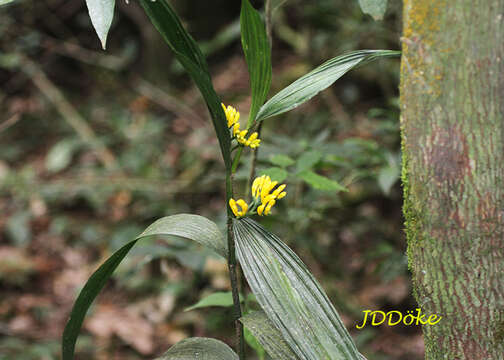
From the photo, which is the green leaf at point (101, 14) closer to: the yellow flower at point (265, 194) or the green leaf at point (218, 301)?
the yellow flower at point (265, 194)

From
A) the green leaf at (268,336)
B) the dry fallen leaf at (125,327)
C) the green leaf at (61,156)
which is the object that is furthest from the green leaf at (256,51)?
A: the green leaf at (61,156)

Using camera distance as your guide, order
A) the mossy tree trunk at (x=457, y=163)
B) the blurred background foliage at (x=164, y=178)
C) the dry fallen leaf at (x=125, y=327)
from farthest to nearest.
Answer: the dry fallen leaf at (x=125, y=327) < the blurred background foliage at (x=164, y=178) < the mossy tree trunk at (x=457, y=163)

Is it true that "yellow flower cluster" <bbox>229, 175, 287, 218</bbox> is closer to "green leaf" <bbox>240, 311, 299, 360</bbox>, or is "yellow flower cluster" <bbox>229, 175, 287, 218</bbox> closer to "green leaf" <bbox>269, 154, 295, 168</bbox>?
"green leaf" <bbox>240, 311, 299, 360</bbox>

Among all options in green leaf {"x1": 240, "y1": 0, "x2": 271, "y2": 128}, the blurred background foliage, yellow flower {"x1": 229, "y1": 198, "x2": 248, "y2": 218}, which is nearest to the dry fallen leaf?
the blurred background foliage

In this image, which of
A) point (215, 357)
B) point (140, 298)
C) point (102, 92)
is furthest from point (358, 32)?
point (102, 92)

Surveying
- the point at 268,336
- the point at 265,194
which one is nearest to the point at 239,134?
the point at 265,194

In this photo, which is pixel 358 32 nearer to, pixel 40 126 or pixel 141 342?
pixel 141 342

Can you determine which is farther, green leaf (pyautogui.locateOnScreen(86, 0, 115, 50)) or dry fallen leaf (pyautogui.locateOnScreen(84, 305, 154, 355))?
dry fallen leaf (pyautogui.locateOnScreen(84, 305, 154, 355))
